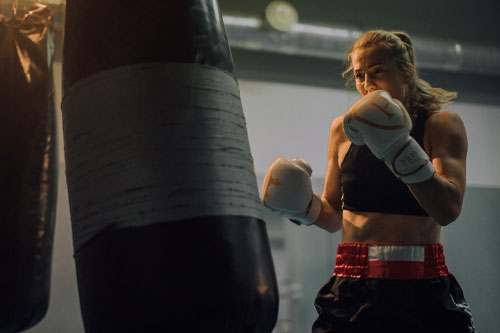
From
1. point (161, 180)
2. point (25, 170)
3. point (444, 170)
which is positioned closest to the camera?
point (161, 180)

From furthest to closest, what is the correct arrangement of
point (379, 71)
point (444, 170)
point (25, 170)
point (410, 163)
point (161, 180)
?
point (379, 71) → point (444, 170) → point (410, 163) → point (25, 170) → point (161, 180)

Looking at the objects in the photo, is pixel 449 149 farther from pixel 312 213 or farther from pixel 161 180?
pixel 161 180

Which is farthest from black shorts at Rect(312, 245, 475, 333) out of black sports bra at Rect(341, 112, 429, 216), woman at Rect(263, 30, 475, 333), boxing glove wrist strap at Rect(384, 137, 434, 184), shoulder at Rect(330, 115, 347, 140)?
shoulder at Rect(330, 115, 347, 140)

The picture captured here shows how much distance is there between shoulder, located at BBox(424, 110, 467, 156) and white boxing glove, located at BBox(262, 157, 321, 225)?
0.34 metres

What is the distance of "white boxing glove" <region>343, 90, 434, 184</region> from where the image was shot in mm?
1139

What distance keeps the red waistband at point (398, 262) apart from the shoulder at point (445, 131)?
0.86 feet

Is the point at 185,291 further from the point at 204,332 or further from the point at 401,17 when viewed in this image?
the point at 401,17

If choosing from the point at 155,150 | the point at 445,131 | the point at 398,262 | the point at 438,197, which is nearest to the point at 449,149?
the point at 445,131

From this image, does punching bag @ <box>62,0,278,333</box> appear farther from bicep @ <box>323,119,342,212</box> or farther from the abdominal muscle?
bicep @ <box>323,119,342,212</box>

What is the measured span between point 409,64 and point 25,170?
3.29 ft

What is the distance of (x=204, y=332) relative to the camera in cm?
61

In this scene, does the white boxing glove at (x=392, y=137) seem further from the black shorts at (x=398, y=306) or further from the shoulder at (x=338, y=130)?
the shoulder at (x=338, y=130)

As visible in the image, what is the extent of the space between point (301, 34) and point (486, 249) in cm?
215

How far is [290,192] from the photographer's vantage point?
1.39 m
